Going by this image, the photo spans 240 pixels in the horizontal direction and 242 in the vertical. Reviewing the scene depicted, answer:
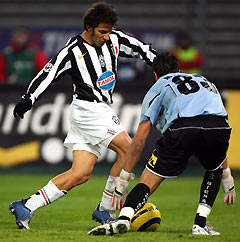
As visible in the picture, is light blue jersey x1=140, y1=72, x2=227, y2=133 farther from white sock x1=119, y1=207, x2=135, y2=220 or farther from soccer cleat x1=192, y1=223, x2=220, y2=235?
soccer cleat x1=192, y1=223, x2=220, y2=235

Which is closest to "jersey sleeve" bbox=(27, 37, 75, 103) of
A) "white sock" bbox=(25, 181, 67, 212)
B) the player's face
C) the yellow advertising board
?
the player's face

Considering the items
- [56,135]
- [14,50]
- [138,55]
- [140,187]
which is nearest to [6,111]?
[56,135]

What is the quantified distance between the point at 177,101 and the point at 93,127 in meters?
1.10

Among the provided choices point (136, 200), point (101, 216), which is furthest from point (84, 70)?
point (136, 200)

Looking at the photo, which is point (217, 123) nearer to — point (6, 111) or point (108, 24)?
point (108, 24)

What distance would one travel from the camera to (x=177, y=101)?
6387mm

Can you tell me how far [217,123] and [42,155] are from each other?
670 centimetres

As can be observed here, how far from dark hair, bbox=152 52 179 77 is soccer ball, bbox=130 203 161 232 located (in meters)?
1.17

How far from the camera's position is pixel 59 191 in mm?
6988

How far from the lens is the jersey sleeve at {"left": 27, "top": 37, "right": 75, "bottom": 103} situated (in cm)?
704

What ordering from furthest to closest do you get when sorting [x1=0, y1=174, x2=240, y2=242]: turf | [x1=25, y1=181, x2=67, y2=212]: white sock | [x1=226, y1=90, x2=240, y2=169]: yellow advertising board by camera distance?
[x1=226, y1=90, x2=240, y2=169]: yellow advertising board → [x1=25, y1=181, x2=67, y2=212]: white sock → [x1=0, y1=174, x2=240, y2=242]: turf

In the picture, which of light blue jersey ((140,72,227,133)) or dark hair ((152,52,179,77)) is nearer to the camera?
light blue jersey ((140,72,227,133))

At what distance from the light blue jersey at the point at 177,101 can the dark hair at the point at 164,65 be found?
0.12 m

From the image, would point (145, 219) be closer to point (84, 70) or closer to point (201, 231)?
point (201, 231)
